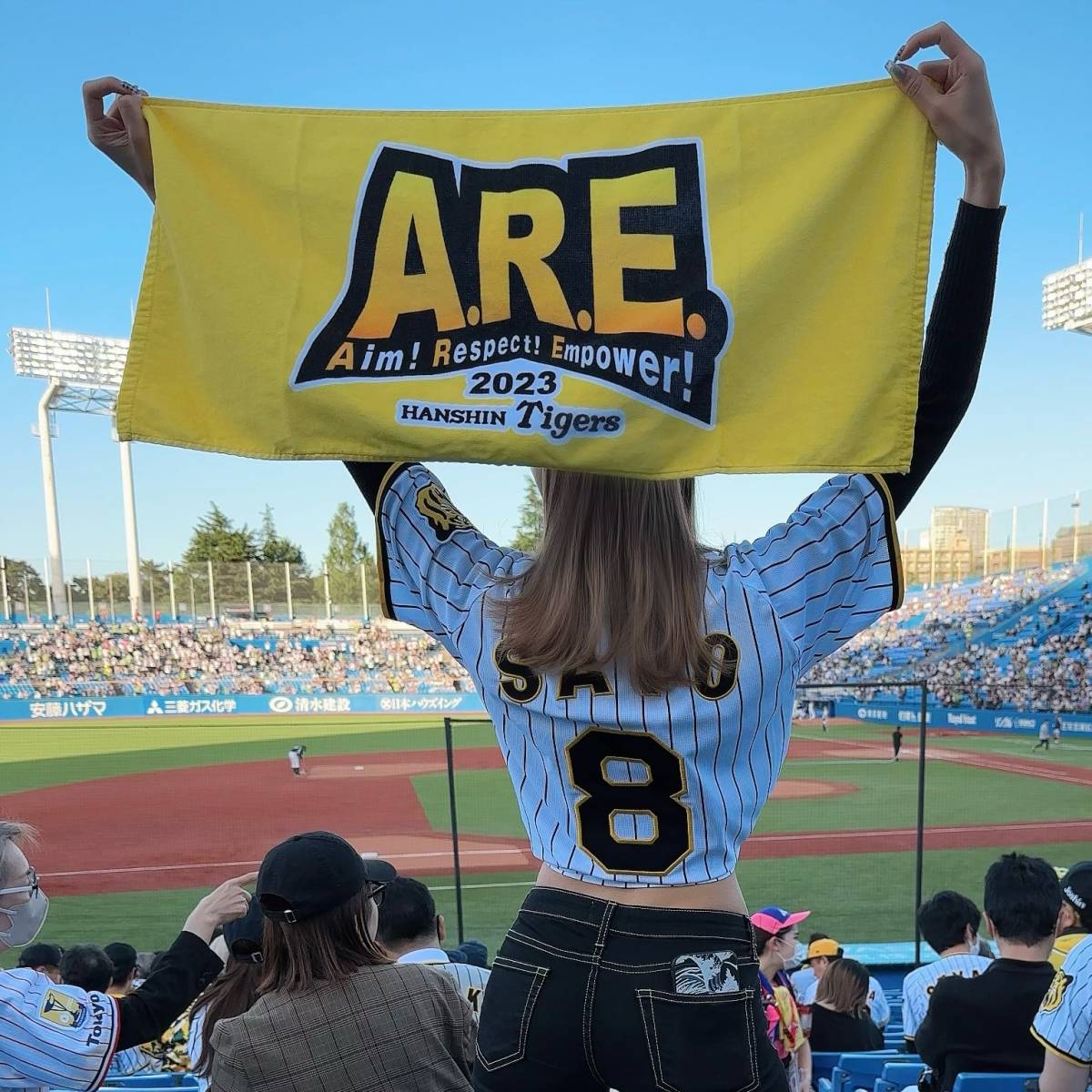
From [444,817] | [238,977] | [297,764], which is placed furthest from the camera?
[297,764]

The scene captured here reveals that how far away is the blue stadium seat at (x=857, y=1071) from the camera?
403cm

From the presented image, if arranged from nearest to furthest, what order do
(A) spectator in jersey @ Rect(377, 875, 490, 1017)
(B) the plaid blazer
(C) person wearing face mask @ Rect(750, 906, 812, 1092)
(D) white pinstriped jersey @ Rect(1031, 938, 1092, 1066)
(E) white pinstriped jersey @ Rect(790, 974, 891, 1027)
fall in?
(B) the plaid blazer
(D) white pinstriped jersey @ Rect(1031, 938, 1092, 1066)
(A) spectator in jersey @ Rect(377, 875, 490, 1017)
(C) person wearing face mask @ Rect(750, 906, 812, 1092)
(E) white pinstriped jersey @ Rect(790, 974, 891, 1027)

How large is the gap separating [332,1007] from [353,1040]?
0.08 metres

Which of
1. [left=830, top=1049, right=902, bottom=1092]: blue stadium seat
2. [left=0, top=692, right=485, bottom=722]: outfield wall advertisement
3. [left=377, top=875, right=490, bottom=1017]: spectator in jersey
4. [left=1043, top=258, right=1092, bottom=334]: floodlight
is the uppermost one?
[left=1043, top=258, right=1092, bottom=334]: floodlight

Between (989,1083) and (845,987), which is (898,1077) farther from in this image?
(845,987)

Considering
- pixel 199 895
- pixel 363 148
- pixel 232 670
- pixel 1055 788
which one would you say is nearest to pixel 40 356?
pixel 232 670

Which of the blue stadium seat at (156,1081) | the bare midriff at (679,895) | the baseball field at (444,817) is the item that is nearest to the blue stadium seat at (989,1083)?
the bare midriff at (679,895)

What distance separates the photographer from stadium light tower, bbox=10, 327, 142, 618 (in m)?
44.4

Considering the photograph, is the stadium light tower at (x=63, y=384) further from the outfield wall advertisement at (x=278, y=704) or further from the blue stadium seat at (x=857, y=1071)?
the blue stadium seat at (x=857, y=1071)

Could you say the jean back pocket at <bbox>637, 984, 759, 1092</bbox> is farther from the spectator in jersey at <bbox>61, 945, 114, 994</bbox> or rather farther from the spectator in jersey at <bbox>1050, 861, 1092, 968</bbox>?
the spectator in jersey at <bbox>61, 945, 114, 994</bbox>

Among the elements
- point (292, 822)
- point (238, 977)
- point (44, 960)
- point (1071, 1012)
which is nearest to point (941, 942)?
point (1071, 1012)

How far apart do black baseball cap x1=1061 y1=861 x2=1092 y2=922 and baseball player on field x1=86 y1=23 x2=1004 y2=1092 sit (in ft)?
5.72

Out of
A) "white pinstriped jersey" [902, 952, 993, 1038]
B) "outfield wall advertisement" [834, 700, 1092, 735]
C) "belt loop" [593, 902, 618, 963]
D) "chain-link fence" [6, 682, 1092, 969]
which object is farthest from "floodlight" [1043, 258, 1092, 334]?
"belt loop" [593, 902, 618, 963]

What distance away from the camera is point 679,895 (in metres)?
1.45
